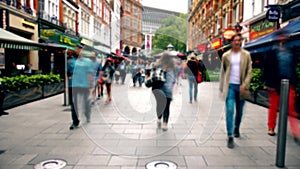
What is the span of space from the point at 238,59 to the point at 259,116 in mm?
3052

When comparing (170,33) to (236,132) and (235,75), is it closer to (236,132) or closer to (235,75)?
(235,75)

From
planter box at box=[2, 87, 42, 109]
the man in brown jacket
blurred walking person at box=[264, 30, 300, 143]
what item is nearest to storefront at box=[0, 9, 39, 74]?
planter box at box=[2, 87, 42, 109]

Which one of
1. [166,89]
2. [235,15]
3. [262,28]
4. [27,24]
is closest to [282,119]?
[166,89]

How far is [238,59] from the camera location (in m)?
4.32

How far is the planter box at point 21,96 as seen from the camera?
736 centimetres

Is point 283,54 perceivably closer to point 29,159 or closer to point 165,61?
point 165,61

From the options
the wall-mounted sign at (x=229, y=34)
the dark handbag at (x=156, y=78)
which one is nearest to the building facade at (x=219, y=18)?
the wall-mounted sign at (x=229, y=34)

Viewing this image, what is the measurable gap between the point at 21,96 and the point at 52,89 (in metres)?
2.61

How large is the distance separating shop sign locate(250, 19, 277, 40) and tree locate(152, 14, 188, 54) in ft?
40.9

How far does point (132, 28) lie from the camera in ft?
11.5

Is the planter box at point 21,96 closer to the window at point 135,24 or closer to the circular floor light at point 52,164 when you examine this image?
the circular floor light at point 52,164

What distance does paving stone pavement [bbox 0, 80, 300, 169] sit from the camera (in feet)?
11.4

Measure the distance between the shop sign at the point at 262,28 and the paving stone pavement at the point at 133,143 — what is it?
9.54 meters

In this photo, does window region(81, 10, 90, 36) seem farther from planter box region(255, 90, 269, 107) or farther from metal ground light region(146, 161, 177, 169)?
metal ground light region(146, 161, 177, 169)
